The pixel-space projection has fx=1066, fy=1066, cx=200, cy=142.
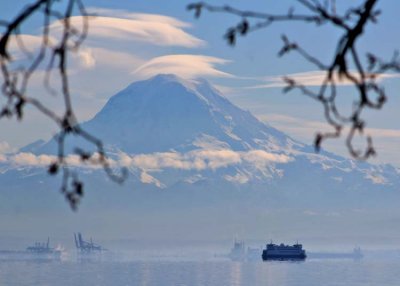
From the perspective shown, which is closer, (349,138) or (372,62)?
(349,138)

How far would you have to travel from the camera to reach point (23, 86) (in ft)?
21.1

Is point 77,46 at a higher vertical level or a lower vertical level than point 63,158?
higher

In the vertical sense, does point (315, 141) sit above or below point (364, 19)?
below

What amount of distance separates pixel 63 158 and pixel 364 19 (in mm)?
2200

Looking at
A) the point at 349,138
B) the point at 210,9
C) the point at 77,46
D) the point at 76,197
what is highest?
the point at 210,9

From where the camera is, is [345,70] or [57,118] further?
[345,70]

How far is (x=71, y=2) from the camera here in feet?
21.1

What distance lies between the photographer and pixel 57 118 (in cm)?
628

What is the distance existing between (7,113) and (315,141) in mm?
1883

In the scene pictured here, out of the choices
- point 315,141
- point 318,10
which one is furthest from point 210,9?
point 315,141

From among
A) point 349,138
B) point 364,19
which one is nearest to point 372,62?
point 364,19

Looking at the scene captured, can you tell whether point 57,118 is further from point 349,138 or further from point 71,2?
point 349,138

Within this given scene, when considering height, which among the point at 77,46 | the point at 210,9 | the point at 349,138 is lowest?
the point at 349,138

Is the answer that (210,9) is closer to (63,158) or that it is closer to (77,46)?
(77,46)
